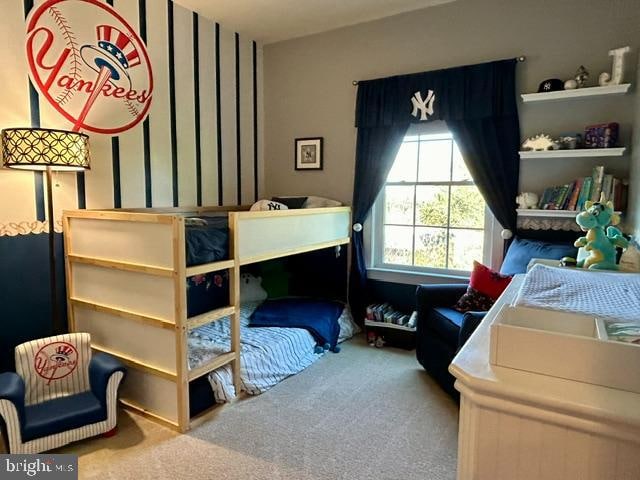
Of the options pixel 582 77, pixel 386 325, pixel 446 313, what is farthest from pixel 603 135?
pixel 386 325

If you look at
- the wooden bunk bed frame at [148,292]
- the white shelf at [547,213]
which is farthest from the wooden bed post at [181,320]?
the white shelf at [547,213]

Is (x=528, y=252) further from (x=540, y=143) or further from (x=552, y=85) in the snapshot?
(x=552, y=85)

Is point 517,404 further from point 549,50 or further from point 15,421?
point 549,50

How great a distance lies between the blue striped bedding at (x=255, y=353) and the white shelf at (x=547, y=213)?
1.76 meters

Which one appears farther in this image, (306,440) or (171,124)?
(171,124)

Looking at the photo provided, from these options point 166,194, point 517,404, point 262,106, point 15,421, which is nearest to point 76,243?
point 166,194

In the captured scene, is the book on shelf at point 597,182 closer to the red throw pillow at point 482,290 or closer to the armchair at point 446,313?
the armchair at point 446,313

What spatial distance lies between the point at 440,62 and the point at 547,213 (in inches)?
55.3

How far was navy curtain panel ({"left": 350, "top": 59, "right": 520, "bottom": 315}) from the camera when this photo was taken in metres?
2.94

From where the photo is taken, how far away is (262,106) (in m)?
4.07

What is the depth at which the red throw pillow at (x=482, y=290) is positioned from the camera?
260 cm

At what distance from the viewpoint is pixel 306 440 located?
6.89ft

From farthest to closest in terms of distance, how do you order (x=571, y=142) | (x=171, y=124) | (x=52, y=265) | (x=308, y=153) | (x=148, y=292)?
1. (x=308, y=153)
2. (x=171, y=124)
3. (x=571, y=142)
4. (x=52, y=265)
5. (x=148, y=292)

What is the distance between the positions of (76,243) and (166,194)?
82 cm
